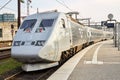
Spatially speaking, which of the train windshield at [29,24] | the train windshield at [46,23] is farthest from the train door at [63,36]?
the train windshield at [29,24]

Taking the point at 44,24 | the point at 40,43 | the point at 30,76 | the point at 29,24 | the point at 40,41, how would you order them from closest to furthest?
1. the point at 40,43
2. the point at 40,41
3. the point at 30,76
4. the point at 44,24
5. the point at 29,24

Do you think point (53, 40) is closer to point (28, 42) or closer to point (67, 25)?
point (28, 42)

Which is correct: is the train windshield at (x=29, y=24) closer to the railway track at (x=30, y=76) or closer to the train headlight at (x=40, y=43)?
the train headlight at (x=40, y=43)

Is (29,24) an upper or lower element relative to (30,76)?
upper

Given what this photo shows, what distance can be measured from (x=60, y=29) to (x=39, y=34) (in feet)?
4.90

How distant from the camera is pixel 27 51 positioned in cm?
1314

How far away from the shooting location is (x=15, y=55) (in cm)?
1362

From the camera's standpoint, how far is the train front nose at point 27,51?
42.4 feet

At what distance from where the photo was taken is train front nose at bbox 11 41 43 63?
509 inches

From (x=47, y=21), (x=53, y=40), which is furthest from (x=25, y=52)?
(x=47, y=21)

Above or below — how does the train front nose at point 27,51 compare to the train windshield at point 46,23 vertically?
below

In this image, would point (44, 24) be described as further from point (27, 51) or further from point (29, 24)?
point (27, 51)

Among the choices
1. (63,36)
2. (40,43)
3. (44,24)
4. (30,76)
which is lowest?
(30,76)

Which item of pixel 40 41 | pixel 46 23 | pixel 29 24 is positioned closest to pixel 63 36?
A: pixel 46 23
